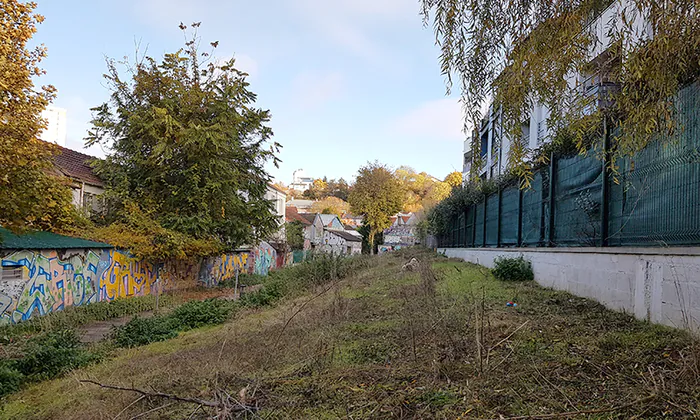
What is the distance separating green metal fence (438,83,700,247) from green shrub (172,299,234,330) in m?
7.89

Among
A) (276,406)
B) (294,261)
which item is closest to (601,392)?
(276,406)

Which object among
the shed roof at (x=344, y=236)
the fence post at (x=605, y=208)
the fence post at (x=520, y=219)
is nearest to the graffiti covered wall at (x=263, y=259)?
the fence post at (x=520, y=219)

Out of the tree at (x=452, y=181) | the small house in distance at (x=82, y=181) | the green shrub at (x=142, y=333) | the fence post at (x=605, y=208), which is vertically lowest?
the green shrub at (x=142, y=333)

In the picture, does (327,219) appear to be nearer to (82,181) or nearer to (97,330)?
(82,181)

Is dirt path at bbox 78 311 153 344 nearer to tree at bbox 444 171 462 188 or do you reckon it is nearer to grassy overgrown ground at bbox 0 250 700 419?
grassy overgrown ground at bbox 0 250 700 419

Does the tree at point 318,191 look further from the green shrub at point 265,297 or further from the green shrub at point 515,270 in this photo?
the green shrub at point 515,270

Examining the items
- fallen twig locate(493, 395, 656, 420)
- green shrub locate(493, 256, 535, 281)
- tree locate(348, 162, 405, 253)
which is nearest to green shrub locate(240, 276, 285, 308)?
green shrub locate(493, 256, 535, 281)

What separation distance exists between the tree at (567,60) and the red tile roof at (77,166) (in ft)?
54.9

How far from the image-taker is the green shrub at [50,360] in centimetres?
738

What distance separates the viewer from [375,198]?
49.2m

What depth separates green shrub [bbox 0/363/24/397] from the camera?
21.2ft

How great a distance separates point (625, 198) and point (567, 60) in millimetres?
3014

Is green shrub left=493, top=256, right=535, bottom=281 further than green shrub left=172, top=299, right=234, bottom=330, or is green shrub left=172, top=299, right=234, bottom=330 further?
green shrub left=172, top=299, right=234, bottom=330

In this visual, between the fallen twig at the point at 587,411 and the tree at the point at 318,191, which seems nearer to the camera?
the fallen twig at the point at 587,411
